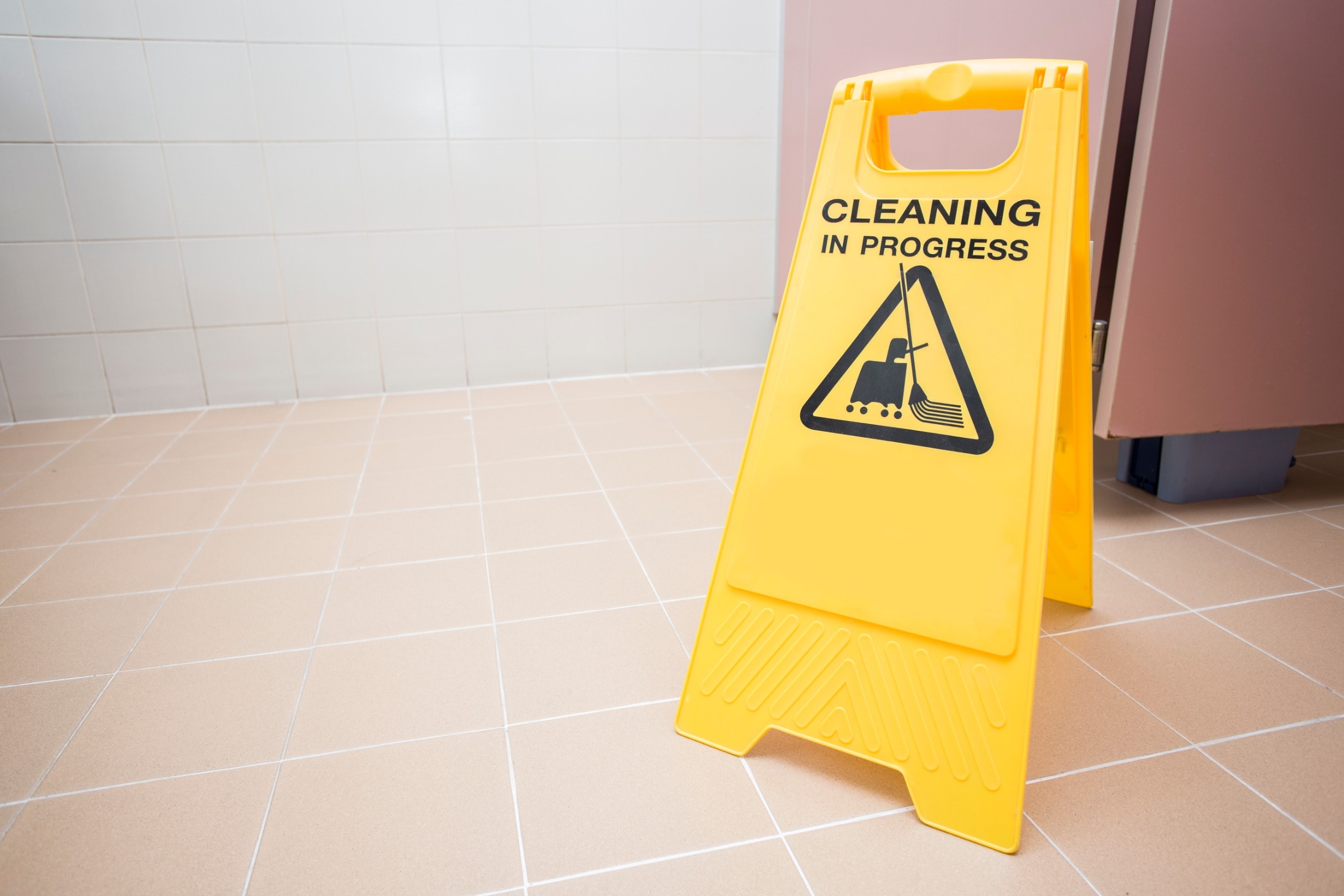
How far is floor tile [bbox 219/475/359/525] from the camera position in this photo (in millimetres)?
1949

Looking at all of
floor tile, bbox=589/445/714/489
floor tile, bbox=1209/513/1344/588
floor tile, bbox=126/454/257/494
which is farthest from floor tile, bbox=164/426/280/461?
floor tile, bbox=1209/513/1344/588

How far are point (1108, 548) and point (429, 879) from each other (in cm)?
150

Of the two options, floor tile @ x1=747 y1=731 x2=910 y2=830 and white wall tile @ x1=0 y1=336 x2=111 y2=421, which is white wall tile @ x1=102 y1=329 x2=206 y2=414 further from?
floor tile @ x1=747 y1=731 x2=910 y2=830

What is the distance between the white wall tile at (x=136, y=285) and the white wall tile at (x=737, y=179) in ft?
6.29

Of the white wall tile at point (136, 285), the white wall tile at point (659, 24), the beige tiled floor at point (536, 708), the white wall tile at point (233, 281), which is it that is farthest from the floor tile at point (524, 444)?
the white wall tile at point (659, 24)

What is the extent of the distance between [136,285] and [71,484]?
843 millimetres

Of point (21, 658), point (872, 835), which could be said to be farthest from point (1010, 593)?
point (21, 658)

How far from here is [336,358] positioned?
9.51 ft

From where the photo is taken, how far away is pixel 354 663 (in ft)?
4.43

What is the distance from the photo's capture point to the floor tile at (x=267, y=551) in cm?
167

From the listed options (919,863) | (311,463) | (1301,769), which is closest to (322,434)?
(311,463)

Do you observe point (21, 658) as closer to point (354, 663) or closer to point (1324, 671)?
point (354, 663)

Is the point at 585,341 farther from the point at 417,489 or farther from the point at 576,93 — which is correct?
the point at 417,489

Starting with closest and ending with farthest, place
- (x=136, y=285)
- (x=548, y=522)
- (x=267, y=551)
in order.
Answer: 1. (x=267, y=551)
2. (x=548, y=522)
3. (x=136, y=285)
